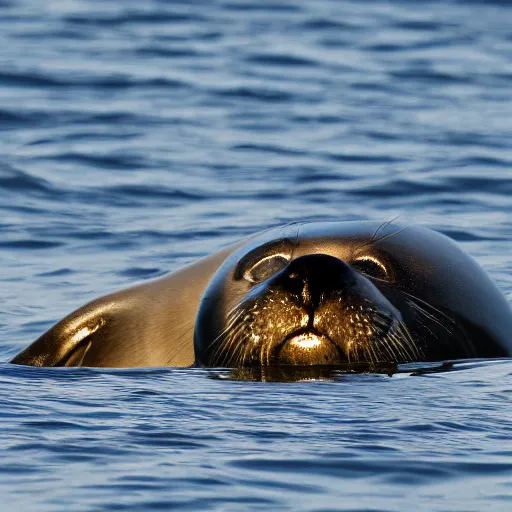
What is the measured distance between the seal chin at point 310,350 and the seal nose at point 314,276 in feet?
0.55

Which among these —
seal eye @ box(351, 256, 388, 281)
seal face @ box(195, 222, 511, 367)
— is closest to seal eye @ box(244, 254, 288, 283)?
seal face @ box(195, 222, 511, 367)

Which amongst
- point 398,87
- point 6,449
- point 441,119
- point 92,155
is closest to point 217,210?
point 92,155

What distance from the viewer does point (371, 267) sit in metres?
6.98

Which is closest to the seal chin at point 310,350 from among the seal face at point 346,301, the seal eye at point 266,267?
the seal face at point 346,301

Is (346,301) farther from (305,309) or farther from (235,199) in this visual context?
(235,199)

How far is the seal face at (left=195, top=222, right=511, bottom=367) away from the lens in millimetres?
6500

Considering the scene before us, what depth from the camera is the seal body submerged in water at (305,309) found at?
6.52 m

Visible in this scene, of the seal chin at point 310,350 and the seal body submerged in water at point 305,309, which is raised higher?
the seal body submerged in water at point 305,309

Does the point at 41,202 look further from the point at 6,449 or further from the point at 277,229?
the point at 6,449

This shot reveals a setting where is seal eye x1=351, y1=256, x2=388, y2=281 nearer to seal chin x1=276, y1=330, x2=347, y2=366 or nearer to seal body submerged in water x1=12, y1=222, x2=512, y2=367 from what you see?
seal body submerged in water x1=12, y1=222, x2=512, y2=367

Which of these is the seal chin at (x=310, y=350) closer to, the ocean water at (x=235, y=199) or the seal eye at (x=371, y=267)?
the ocean water at (x=235, y=199)

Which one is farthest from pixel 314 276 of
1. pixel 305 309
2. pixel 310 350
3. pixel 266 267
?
pixel 266 267

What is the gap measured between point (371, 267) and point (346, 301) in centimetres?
51

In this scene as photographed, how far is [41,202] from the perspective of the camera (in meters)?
12.7
